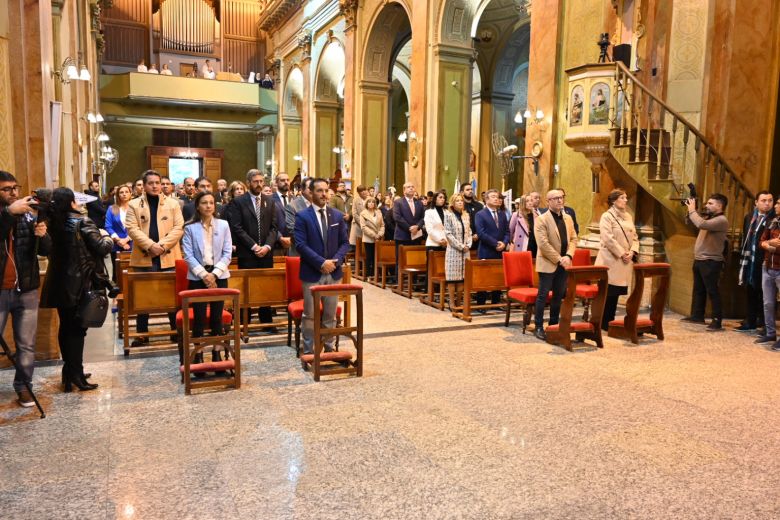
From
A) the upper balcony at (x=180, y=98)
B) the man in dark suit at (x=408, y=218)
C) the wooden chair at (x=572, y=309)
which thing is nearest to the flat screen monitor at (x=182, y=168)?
the upper balcony at (x=180, y=98)

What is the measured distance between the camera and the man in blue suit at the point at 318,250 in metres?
4.99

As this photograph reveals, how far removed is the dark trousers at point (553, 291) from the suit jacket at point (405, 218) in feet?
10.3

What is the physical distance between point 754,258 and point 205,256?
5.27 m

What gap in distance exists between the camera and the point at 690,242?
7.36 meters

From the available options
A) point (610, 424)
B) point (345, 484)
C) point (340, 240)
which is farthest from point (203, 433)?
point (610, 424)

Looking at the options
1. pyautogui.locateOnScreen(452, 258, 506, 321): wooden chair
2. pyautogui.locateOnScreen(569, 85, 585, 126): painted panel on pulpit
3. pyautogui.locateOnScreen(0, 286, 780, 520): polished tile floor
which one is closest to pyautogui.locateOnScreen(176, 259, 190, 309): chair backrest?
pyautogui.locateOnScreen(0, 286, 780, 520): polished tile floor

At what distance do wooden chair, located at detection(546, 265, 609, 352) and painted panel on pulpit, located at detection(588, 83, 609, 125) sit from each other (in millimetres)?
2362

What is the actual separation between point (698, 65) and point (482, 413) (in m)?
5.56

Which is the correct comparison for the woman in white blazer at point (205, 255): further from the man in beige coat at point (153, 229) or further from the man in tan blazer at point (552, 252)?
the man in tan blazer at point (552, 252)

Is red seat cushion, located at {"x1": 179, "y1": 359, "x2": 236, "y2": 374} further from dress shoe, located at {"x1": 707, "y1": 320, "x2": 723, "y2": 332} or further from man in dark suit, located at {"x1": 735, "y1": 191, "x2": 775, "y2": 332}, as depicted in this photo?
man in dark suit, located at {"x1": 735, "y1": 191, "x2": 775, "y2": 332}

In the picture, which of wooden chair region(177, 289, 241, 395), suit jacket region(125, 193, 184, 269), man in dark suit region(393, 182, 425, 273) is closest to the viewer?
wooden chair region(177, 289, 241, 395)

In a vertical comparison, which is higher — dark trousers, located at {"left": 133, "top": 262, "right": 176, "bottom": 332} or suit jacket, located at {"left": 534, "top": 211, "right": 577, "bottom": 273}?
suit jacket, located at {"left": 534, "top": 211, "right": 577, "bottom": 273}

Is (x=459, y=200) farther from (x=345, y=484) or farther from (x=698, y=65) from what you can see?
(x=345, y=484)

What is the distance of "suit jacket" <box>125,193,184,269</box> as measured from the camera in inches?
215
